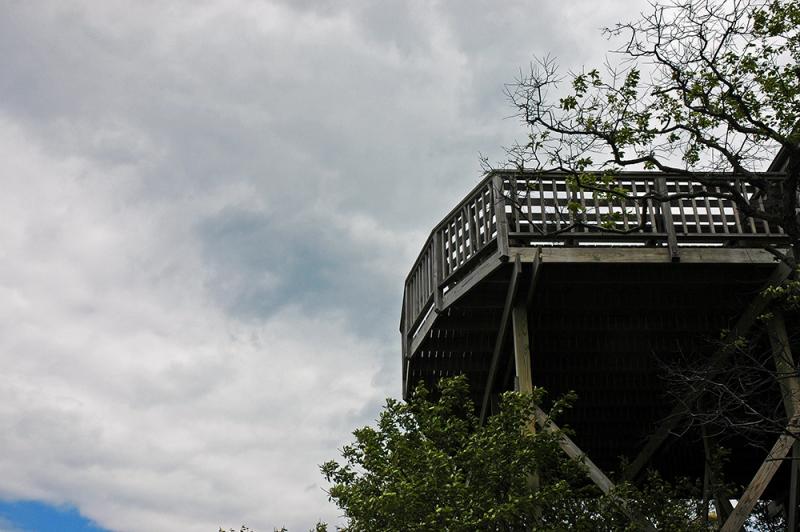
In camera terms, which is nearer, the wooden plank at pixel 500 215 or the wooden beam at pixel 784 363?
the wooden beam at pixel 784 363

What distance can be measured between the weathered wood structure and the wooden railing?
19 millimetres

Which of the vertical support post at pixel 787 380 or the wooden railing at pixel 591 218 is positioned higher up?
the wooden railing at pixel 591 218

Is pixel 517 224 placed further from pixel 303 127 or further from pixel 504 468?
pixel 303 127

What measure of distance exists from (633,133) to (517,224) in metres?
1.77

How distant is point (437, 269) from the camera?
462 inches

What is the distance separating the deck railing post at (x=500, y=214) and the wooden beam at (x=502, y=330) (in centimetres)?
21

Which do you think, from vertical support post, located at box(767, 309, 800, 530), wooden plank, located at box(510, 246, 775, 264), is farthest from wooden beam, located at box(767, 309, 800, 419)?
wooden plank, located at box(510, 246, 775, 264)

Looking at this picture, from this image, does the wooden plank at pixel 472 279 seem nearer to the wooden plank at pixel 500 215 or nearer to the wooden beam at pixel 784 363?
the wooden plank at pixel 500 215

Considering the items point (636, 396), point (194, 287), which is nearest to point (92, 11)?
point (194, 287)

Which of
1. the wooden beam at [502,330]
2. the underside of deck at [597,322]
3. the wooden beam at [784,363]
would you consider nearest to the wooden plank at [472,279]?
the underside of deck at [597,322]

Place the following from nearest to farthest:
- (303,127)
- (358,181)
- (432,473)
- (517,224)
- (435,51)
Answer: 1. (432,473)
2. (517,224)
3. (435,51)
4. (303,127)
5. (358,181)

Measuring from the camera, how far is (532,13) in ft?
35.8

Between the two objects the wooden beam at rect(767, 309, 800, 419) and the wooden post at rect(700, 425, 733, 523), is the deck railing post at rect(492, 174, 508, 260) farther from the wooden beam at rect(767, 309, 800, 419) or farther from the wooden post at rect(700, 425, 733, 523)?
the wooden post at rect(700, 425, 733, 523)

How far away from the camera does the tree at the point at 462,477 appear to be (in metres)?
9.15
